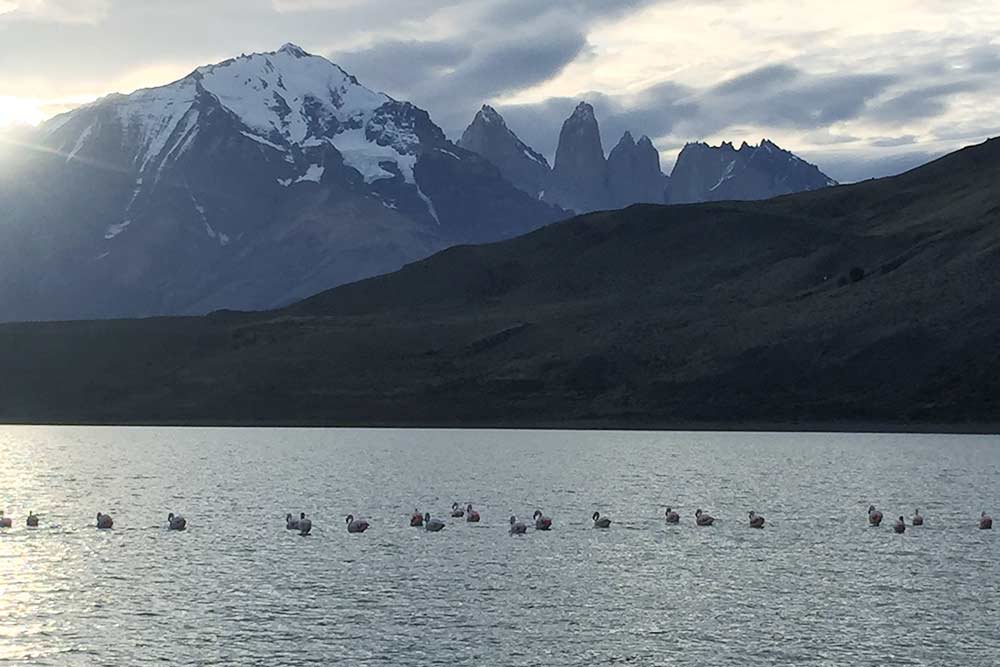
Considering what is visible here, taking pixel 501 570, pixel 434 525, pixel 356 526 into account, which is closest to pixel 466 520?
pixel 434 525

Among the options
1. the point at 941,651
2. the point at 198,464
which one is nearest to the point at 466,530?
the point at 941,651

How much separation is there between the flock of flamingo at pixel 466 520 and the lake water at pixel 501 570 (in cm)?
92

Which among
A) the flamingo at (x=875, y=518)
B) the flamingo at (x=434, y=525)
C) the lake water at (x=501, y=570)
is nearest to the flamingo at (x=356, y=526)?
the lake water at (x=501, y=570)

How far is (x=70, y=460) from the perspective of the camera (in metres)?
148

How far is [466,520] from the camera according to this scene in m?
89.8

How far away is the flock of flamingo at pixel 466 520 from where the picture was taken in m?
83.4

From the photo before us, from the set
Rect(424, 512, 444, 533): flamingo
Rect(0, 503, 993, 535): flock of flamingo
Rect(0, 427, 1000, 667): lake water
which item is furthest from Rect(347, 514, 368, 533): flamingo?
Rect(424, 512, 444, 533): flamingo

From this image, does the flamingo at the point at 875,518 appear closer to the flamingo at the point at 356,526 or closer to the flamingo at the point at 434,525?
the flamingo at the point at 434,525

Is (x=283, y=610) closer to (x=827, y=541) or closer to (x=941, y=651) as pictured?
(x=941, y=651)

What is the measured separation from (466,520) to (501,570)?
2049 cm

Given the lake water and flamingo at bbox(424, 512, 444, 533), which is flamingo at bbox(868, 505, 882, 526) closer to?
the lake water

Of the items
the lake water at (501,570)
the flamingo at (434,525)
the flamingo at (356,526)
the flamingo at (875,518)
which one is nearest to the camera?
the lake water at (501,570)

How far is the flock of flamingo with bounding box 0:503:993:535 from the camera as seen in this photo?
83.4 m

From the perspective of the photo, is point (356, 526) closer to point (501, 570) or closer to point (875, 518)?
point (501, 570)
